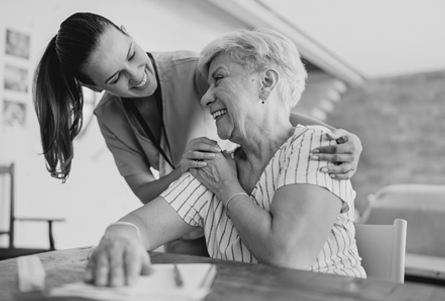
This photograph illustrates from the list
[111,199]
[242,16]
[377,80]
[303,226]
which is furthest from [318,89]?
[303,226]

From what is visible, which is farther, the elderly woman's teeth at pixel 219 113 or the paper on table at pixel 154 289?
the elderly woman's teeth at pixel 219 113

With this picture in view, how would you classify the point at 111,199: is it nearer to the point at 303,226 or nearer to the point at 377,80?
the point at 303,226

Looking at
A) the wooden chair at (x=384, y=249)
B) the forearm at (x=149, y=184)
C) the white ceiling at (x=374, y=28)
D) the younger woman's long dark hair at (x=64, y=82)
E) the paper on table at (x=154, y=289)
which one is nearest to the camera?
the paper on table at (x=154, y=289)

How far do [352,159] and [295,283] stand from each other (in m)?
0.53

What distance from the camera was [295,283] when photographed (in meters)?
0.80

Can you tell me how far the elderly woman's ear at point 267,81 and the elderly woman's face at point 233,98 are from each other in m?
0.02

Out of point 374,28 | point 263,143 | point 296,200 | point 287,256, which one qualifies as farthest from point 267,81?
point 374,28

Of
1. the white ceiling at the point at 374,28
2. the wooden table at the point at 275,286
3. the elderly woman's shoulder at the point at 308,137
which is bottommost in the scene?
the wooden table at the point at 275,286

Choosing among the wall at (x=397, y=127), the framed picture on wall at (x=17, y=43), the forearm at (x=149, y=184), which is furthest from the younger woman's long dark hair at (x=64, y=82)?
the wall at (x=397, y=127)

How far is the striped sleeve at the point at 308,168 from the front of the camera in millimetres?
1143

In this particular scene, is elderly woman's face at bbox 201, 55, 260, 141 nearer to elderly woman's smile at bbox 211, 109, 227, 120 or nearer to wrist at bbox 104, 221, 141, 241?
elderly woman's smile at bbox 211, 109, 227, 120

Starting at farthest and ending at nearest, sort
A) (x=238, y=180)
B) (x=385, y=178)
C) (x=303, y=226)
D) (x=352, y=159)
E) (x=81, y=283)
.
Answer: (x=385, y=178)
(x=238, y=180)
(x=352, y=159)
(x=303, y=226)
(x=81, y=283)

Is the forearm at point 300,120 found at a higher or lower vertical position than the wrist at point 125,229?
higher

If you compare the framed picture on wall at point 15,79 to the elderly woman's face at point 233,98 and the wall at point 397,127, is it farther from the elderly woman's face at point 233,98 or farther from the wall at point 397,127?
the wall at point 397,127
